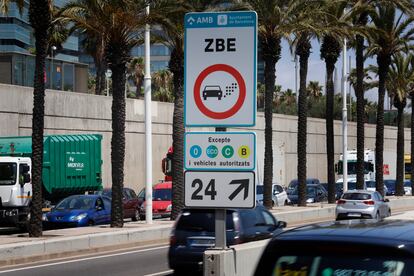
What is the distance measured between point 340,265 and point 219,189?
3.44 metres

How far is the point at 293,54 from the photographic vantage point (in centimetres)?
4028

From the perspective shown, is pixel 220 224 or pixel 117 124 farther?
pixel 117 124

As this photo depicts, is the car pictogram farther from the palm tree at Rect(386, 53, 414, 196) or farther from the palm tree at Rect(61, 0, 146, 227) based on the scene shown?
the palm tree at Rect(386, 53, 414, 196)

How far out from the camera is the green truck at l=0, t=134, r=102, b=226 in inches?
1053

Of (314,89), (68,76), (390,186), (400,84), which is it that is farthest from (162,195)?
(314,89)

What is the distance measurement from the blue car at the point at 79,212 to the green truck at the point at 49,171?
3.79 ft

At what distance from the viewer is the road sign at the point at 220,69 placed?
8398 mm

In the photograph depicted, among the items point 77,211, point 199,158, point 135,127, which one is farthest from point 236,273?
point 135,127

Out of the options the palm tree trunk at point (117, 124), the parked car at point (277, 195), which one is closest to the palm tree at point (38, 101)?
the palm tree trunk at point (117, 124)

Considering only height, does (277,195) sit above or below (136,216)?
above

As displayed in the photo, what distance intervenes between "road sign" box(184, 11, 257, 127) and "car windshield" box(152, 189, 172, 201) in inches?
1065

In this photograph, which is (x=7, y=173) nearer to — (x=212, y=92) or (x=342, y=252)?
(x=212, y=92)

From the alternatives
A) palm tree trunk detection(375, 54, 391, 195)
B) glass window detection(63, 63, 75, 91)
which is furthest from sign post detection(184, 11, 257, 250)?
palm tree trunk detection(375, 54, 391, 195)

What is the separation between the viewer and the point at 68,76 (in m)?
46.8
